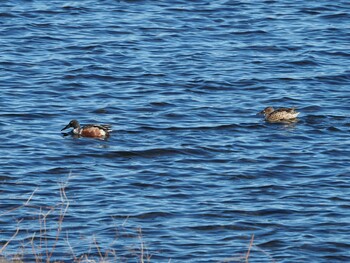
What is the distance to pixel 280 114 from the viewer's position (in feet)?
53.7

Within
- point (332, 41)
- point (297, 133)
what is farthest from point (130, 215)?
point (332, 41)

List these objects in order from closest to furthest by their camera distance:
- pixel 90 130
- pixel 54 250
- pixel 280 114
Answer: pixel 54 250 < pixel 90 130 < pixel 280 114

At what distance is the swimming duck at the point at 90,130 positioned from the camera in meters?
15.7

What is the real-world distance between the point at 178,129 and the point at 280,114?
5.20 feet

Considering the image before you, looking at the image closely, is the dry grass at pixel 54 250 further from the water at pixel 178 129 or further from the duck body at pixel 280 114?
the duck body at pixel 280 114

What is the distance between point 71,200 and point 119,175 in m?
1.52

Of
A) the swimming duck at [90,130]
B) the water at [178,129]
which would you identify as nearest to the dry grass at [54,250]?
the water at [178,129]

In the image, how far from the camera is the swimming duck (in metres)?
15.7

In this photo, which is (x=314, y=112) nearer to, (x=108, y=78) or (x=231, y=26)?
(x=108, y=78)

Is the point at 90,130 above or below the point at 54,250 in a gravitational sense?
below

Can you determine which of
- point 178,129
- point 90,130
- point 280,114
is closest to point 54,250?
point 90,130

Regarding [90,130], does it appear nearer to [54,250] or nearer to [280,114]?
[280,114]

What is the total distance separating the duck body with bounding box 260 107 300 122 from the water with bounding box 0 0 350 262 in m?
0.18

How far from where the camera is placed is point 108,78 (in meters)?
19.5
